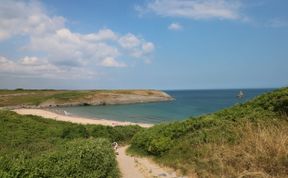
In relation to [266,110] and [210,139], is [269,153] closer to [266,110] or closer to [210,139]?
[210,139]

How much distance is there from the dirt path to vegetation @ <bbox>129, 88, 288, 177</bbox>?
481 millimetres

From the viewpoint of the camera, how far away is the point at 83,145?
1319 cm

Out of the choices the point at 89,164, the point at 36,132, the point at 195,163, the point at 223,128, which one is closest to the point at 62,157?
the point at 89,164

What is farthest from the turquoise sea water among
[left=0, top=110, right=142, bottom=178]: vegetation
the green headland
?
[left=0, top=110, right=142, bottom=178]: vegetation

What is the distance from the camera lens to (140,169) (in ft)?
51.9

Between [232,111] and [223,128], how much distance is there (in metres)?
3.92

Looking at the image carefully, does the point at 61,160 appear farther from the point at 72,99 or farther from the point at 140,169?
the point at 72,99

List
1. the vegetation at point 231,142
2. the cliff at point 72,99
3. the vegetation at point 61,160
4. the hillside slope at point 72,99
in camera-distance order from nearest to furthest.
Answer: the vegetation at point 231,142, the vegetation at point 61,160, the cliff at point 72,99, the hillside slope at point 72,99

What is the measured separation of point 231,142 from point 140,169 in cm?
429

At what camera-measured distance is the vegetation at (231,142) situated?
9.33 metres

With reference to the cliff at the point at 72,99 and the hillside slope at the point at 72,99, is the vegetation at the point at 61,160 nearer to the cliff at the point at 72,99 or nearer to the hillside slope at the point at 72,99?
the cliff at the point at 72,99

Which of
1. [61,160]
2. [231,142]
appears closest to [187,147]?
[231,142]

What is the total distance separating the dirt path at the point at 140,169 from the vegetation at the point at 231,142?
481mm

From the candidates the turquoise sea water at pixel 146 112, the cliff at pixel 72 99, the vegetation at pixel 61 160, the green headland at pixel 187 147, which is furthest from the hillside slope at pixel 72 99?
the vegetation at pixel 61 160
